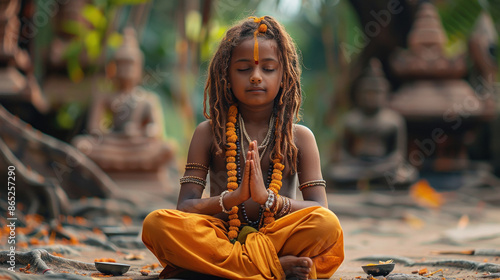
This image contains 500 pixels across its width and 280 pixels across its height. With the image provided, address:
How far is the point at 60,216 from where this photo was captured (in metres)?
5.20

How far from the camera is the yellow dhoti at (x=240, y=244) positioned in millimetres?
2568

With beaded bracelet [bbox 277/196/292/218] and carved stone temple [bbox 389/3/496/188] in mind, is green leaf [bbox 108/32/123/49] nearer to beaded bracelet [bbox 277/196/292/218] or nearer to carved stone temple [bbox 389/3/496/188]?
carved stone temple [bbox 389/3/496/188]

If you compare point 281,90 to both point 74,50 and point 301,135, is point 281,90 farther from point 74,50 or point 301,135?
point 74,50

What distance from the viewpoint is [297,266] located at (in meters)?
2.56


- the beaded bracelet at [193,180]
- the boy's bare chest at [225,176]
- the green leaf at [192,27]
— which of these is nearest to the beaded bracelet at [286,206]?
the boy's bare chest at [225,176]

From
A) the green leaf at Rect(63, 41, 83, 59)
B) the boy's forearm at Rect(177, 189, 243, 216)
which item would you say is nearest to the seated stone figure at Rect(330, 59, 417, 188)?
the green leaf at Rect(63, 41, 83, 59)

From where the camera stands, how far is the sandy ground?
3288 millimetres

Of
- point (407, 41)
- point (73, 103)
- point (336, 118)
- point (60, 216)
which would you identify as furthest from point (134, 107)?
point (336, 118)

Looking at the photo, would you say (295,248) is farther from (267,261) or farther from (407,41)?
(407,41)

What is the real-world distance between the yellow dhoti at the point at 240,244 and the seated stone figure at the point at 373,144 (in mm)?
5951

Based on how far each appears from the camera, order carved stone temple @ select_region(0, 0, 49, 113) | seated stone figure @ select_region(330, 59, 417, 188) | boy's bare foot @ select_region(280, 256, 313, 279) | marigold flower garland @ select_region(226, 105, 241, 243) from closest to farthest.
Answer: boy's bare foot @ select_region(280, 256, 313, 279)
marigold flower garland @ select_region(226, 105, 241, 243)
carved stone temple @ select_region(0, 0, 49, 113)
seated stone figure @ select_region(330, 59, 417, 188)

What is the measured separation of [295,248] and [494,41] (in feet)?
28.3

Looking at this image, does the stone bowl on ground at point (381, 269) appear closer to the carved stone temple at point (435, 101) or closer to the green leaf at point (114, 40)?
the carved stone temple at point (435, 101)

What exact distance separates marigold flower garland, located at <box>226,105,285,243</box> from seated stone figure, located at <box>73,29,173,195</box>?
5322 mm
